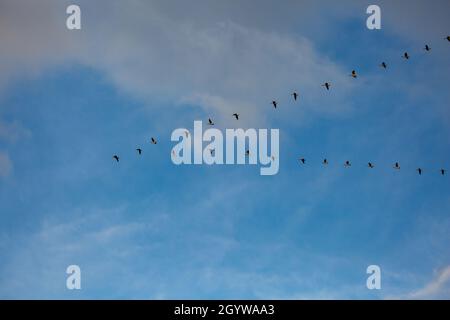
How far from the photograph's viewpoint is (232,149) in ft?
182
